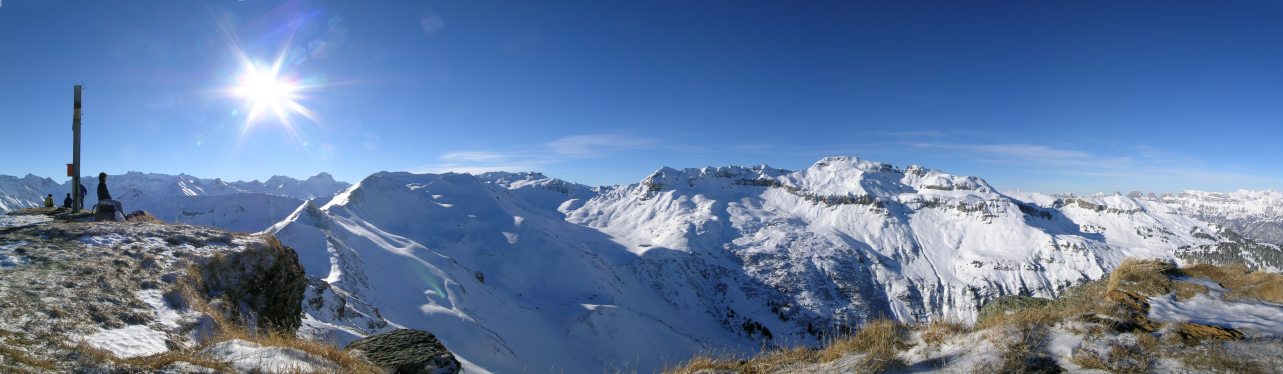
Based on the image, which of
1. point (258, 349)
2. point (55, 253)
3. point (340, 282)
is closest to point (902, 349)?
point (258, 349)

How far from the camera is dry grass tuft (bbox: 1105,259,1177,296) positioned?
8.56 meters

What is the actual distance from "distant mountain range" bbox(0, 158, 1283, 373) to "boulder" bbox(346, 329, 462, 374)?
13.2 ft

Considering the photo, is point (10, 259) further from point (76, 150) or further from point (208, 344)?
point (76, 150)

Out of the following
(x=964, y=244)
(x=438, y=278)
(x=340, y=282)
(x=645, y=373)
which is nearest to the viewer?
(x=340, y=282)

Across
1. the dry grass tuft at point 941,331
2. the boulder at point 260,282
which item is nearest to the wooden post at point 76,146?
the boulder at point 260,282

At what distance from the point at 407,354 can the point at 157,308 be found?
4.99m

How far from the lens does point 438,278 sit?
182 ft

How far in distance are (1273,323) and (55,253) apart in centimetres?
2106

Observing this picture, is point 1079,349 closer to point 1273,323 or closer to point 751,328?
point 1273,323

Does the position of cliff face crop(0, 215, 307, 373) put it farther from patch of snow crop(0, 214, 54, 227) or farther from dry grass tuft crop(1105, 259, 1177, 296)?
dry grass tuft crop(1105, 259, 1177, 296)

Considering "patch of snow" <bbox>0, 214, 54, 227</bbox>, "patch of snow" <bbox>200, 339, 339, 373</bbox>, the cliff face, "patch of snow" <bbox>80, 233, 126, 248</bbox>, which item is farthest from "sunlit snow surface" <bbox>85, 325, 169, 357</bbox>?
"patch of snow" <bbox>0, 214, 54, 227</bbox>

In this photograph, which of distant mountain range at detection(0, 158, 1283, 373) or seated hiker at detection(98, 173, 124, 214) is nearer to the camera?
seated hiker at detection(98, 173, 124, 214)

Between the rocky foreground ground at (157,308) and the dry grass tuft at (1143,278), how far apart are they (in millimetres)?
13248

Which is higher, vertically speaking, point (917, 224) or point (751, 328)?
point (917, 224)
